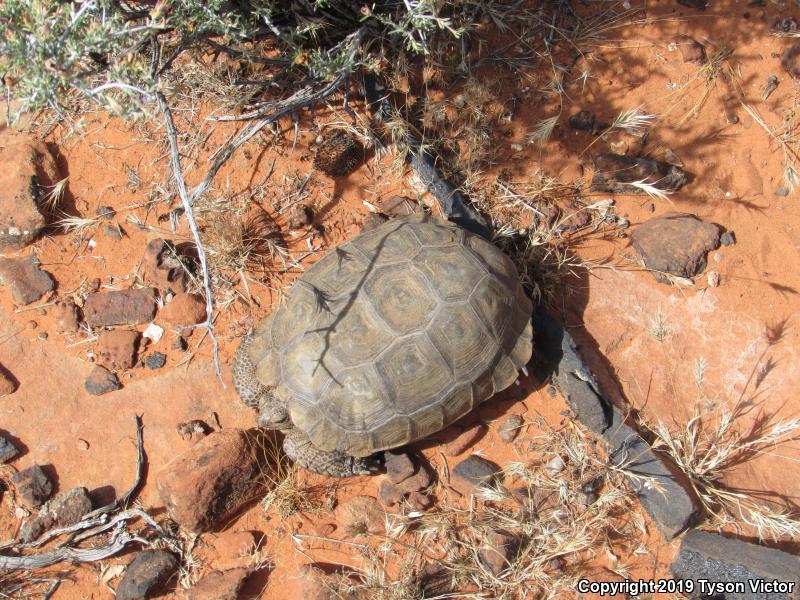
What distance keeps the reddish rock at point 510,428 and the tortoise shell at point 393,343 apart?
1.35 feet

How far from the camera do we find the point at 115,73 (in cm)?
275

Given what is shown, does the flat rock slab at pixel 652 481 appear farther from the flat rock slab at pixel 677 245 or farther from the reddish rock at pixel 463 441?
the flat rock slab at pixel 677 245

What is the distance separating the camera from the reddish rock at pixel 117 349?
4.05 m

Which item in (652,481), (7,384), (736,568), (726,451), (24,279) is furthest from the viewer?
(24,279)

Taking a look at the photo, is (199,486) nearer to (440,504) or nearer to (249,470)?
(249,470)

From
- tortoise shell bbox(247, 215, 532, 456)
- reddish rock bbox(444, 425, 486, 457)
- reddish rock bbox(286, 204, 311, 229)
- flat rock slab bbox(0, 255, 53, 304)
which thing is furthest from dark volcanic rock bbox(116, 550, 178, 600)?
reddish rock bbox(286, 204, 311, 229)

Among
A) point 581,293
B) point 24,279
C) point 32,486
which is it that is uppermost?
point 24,279

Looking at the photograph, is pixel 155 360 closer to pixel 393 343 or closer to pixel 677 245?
pixel 393 343

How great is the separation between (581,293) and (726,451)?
4.65ft

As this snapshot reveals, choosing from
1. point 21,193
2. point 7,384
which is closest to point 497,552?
point 7,384

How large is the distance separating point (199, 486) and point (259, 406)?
615 millimetres

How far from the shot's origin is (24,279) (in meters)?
4.20

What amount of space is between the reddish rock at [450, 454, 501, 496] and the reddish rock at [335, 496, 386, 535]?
55 centimetres

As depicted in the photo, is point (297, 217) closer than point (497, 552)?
No
